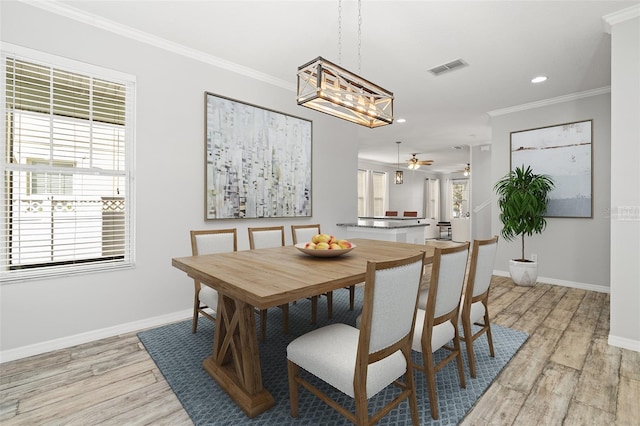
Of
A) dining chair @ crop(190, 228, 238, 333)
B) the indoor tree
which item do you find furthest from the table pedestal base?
the indoor tree

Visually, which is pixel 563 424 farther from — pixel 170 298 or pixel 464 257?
pixel 170 298

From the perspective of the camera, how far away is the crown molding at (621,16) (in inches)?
96.8

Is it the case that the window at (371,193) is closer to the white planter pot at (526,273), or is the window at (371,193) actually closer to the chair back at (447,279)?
the white planter pot at (526,273)

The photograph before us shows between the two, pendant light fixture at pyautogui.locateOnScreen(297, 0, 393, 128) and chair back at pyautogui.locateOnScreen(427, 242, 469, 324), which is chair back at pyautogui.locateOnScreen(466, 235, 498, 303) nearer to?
chair back at pyautogui.locateOnScreen(427, 242, 469, 324)

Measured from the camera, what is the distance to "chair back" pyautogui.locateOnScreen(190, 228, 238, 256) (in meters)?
2.62

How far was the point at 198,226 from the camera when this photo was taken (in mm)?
3277

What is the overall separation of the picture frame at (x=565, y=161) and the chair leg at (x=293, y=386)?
4.62m

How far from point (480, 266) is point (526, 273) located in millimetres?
2998

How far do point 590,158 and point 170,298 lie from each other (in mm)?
5482

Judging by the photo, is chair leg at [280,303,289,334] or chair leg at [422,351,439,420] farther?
chair leg at [280,303,289,334]

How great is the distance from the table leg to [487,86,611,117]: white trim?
504 cm

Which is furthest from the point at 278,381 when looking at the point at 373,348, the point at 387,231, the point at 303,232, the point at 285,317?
the point at 387,231

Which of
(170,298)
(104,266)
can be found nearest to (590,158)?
(170,298)

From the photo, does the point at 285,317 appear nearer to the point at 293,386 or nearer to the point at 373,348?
the point at 293,386
